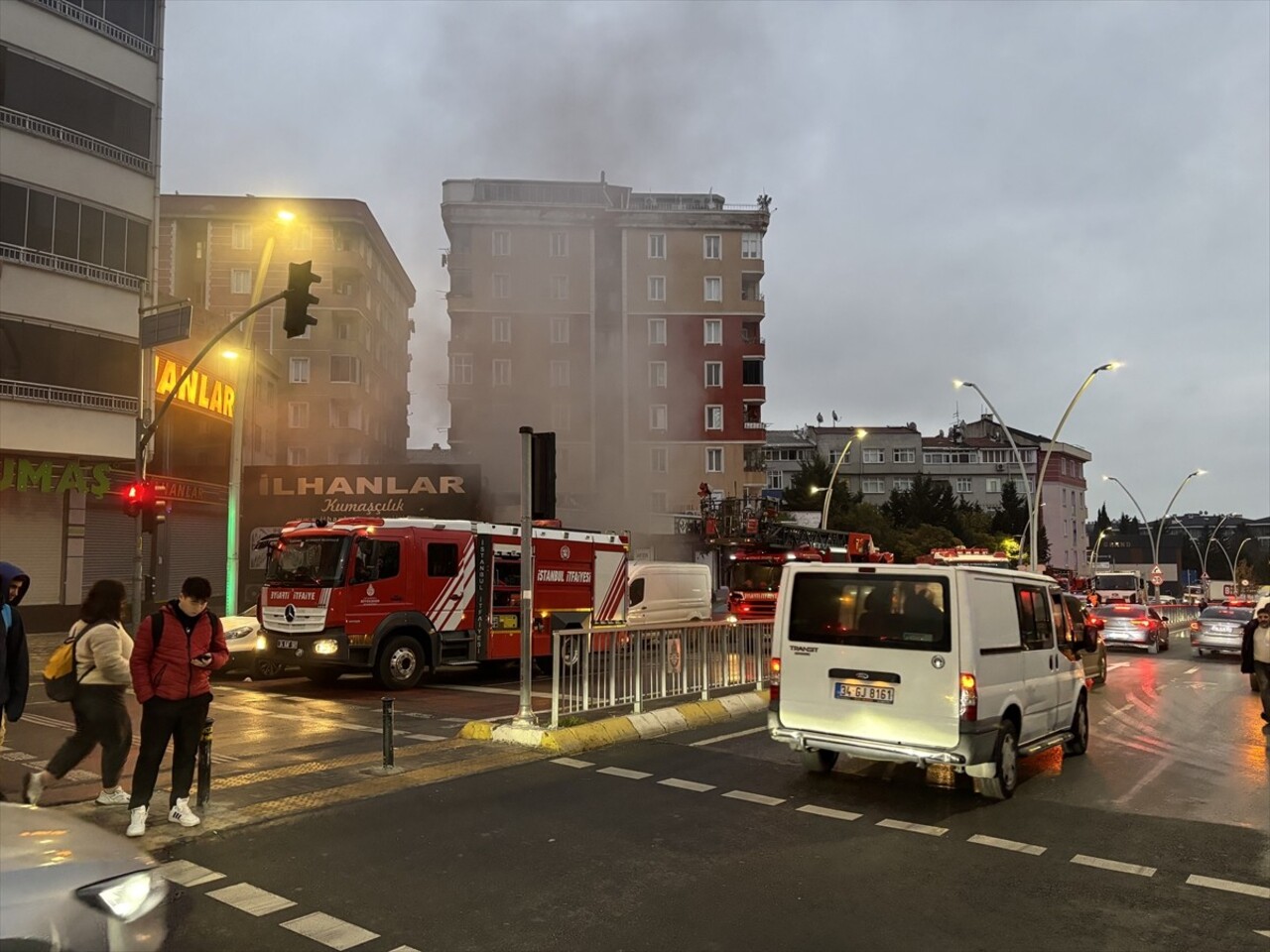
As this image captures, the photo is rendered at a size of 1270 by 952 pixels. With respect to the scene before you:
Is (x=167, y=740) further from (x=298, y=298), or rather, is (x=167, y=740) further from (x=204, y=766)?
(x=298, y=298)

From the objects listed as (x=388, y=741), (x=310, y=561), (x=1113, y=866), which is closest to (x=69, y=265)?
(x=310, y=561)

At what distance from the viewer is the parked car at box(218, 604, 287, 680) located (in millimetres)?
14406

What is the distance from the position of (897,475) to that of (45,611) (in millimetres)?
67467

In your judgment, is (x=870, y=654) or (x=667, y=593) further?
(x=667, y=593)

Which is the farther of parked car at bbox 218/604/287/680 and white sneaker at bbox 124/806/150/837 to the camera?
parked car at bbox 218/604/287/680

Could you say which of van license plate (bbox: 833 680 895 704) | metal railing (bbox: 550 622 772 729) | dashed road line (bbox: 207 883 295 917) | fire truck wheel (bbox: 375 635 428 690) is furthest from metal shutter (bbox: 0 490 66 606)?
→ van license plate (bbox: 833 680 895 704)

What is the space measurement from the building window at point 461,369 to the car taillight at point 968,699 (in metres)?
30.1

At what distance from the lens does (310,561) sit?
13.3 metres

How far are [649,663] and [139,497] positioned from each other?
1028 cm

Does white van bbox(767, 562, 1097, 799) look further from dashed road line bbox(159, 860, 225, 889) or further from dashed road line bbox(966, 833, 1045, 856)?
dashed road line bbox(159, 860, 225, 889)

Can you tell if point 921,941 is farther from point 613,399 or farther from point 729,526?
point 613,399

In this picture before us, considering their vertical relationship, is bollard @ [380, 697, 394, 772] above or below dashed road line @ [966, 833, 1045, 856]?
above

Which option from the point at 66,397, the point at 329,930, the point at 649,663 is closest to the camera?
the point at 329,930

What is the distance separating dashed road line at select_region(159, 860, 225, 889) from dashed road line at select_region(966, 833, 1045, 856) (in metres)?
4.58
